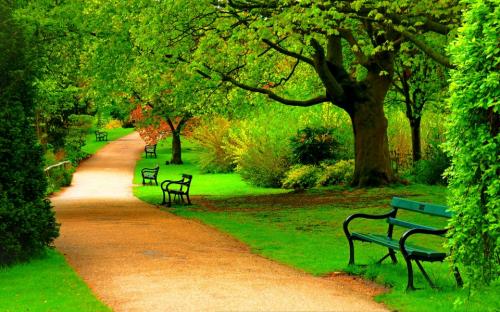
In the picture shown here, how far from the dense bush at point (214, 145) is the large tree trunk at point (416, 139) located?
43.9ft

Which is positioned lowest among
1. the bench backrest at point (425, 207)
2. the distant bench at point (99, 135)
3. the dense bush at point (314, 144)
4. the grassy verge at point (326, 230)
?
the grassy verge at point (326, 230)

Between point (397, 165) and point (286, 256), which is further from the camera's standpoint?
point (397, 165)

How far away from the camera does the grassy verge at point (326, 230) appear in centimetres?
770

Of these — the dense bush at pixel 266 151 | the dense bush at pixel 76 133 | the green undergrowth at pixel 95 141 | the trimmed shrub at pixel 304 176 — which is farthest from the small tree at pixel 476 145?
the green undergrowth at pixel 95 141

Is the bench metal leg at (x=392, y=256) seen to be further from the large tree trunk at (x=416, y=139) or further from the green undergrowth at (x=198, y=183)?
the large tree trunk at (x=416, y=139)

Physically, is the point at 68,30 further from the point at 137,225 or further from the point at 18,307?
the point at 18,307

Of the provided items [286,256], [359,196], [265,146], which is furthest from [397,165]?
[286,256]

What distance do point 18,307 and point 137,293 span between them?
1.36 metres

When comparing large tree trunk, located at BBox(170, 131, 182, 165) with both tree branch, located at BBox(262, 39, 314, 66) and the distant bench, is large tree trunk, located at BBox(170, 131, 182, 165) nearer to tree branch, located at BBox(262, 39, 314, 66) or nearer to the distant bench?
the distant bench

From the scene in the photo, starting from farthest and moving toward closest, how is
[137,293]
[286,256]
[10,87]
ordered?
1. [286,256]
2. [10,87]
3. [137,293]

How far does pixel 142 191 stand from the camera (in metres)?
28.6

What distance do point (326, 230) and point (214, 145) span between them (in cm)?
2614

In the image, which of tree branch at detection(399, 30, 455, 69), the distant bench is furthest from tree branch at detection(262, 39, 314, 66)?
the distant bench

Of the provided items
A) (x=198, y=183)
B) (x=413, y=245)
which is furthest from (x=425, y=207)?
(x=198, y=183)
